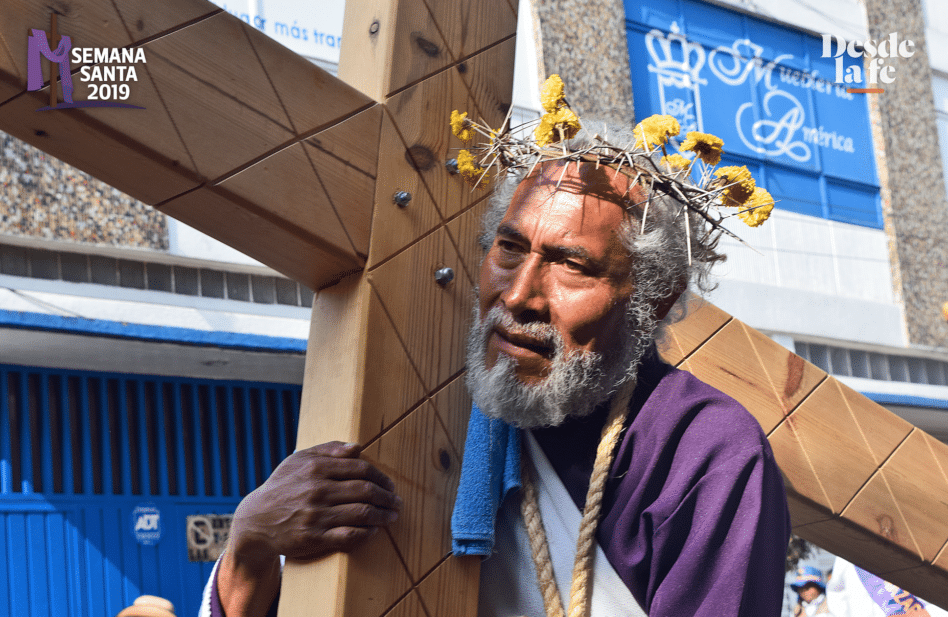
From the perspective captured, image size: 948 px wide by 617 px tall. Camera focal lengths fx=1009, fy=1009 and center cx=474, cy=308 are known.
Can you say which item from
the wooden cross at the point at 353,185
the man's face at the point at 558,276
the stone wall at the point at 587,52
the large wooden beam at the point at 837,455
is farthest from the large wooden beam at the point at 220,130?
the stone wall at the point at 587,52

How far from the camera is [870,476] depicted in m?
2.61

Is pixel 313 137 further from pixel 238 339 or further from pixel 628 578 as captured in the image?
pixel 238 339

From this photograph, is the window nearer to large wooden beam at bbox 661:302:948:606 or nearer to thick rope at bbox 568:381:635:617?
large wooden beam at bbox 661:302:948:606

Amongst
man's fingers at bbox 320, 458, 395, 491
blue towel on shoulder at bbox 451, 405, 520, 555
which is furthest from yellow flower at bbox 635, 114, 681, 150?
man's fingers at bbox 320, 458, 395, 491

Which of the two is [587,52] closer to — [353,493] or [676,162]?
[676,162]

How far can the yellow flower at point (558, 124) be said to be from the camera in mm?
2070

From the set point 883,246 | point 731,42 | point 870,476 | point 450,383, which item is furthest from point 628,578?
point 883,246

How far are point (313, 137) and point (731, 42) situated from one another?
32.8 feet

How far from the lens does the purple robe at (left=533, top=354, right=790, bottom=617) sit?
5.86 ft

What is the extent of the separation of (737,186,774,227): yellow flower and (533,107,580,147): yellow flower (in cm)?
40

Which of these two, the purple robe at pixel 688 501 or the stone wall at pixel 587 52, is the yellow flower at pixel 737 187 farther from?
the stone wall at pixel 587 52

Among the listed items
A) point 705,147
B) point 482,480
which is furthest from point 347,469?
point 705,147

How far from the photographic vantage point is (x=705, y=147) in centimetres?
214

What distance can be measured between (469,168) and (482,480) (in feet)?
2.16
